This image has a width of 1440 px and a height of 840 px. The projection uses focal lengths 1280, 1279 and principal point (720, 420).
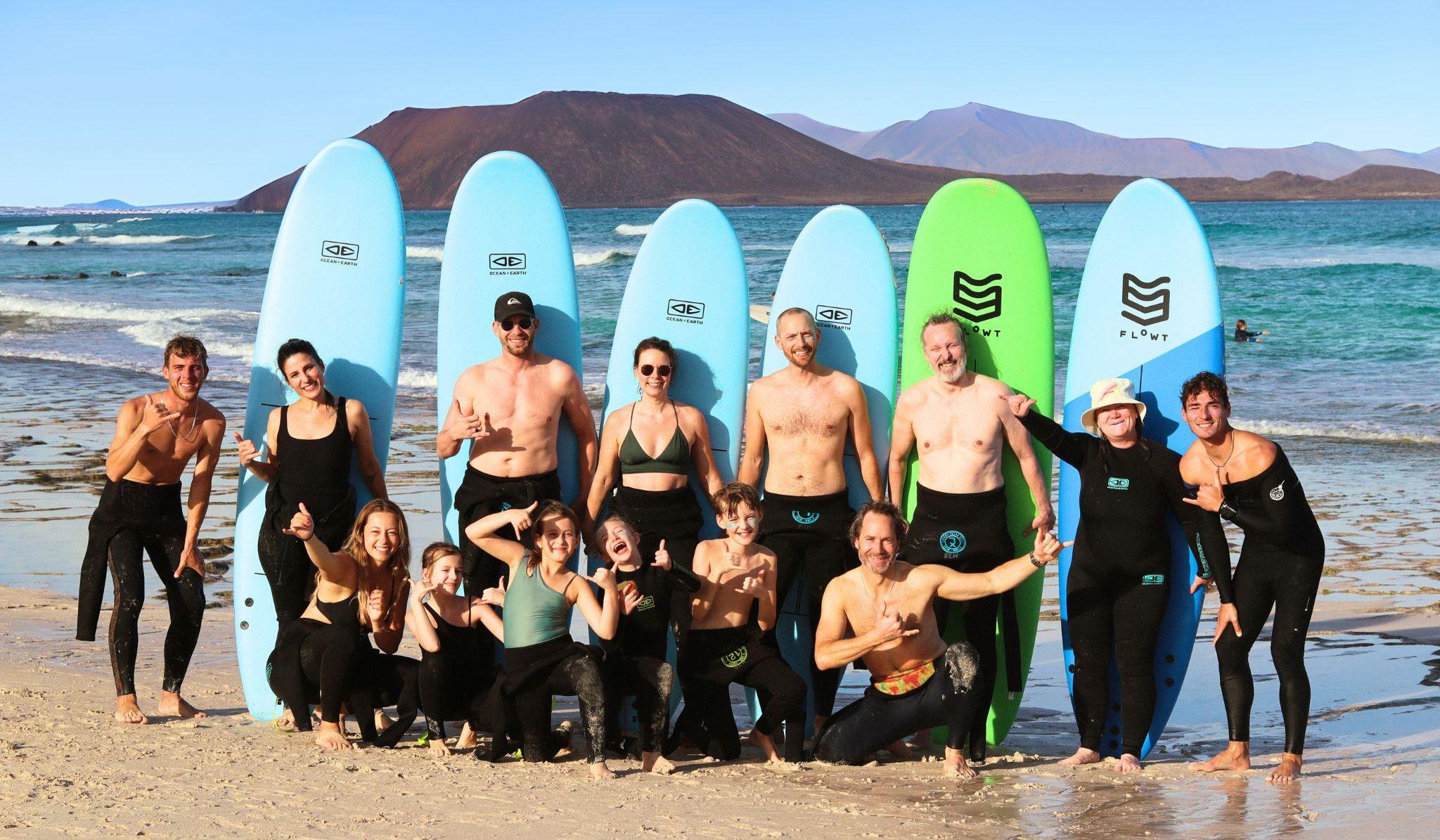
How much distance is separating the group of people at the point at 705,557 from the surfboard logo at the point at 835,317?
1.53ft

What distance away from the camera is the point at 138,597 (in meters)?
4.43

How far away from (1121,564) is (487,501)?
2261 millimetres

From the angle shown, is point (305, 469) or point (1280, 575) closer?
point (1280, 575)

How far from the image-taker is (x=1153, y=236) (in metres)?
5.11

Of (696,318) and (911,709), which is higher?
(696,318)

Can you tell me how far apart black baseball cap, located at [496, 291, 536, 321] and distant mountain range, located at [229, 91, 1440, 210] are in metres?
96.3

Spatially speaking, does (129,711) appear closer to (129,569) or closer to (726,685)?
(129,569)

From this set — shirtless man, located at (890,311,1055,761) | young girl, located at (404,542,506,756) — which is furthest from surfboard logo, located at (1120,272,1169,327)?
young girl, located at (404,542,506,756)

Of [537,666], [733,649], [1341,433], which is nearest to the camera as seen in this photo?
[537,666]

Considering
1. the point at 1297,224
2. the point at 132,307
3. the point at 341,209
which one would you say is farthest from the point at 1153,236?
the point at 1297,224

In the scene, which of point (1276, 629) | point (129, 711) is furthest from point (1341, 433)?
point (129, 711)

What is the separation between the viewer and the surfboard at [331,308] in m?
5.10

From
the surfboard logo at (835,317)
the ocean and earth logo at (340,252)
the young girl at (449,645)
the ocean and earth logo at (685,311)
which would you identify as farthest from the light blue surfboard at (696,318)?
the ocean and earth logo at (340,252)

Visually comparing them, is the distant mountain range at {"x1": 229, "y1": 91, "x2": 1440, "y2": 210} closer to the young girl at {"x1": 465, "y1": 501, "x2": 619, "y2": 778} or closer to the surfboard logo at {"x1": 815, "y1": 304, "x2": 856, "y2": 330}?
the surfboard logo at {"x1": 815, "y1": 304, "x2": 856, "y2": 330}
